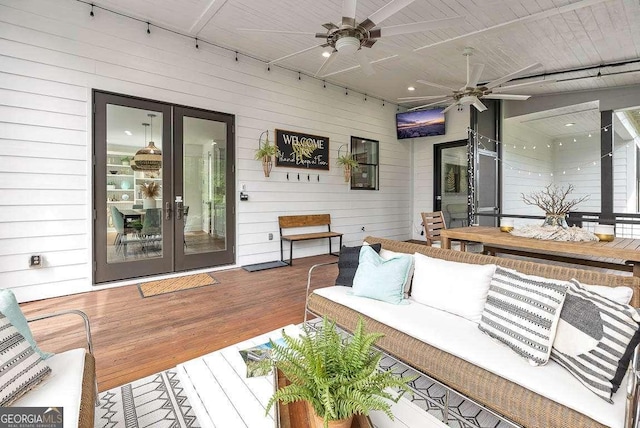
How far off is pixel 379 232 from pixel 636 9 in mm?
5237

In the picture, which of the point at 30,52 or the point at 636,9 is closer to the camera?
the point at 30,52

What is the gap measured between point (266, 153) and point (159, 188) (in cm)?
171

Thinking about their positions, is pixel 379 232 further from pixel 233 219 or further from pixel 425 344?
pixel 425 344

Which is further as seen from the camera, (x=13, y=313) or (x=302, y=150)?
(x=302, y=150)

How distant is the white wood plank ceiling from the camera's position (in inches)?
144

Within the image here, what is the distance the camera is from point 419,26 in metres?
2.86

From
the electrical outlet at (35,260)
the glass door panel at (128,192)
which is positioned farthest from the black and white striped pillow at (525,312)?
the electrical outlet at (35,260)

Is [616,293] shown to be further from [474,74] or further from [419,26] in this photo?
[474,74]

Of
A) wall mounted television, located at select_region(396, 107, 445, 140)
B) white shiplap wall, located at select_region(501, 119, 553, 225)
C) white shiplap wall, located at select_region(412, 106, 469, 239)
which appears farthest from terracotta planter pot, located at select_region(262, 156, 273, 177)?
white shiplap wall, located at select_region(501, 119, 553, 225)

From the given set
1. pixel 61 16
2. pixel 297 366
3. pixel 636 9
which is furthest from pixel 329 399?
pixel 636 9

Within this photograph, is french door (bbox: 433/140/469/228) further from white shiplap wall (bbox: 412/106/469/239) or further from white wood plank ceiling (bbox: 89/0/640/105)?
white wood plank ceiling (bbox: 89/0/640/105)

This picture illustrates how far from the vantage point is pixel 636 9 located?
3.56 m

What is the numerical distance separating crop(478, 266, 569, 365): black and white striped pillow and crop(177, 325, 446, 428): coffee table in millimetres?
648
